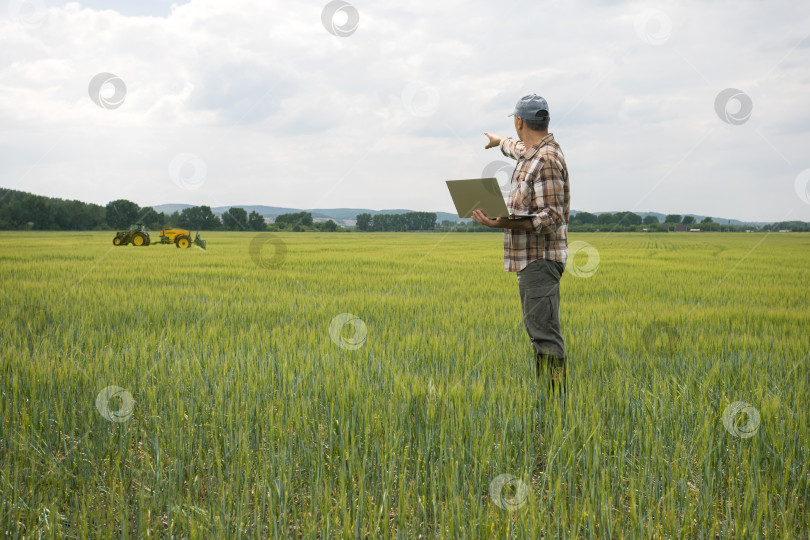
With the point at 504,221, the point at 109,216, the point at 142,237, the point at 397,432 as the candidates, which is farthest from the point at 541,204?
the point at 109,216

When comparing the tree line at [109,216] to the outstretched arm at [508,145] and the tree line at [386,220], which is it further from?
the outstretched arm at [508,145]

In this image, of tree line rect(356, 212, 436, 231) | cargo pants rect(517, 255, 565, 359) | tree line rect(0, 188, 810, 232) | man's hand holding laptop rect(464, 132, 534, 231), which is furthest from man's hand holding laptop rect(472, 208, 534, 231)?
tree line rect(356, 212, 436, 231)

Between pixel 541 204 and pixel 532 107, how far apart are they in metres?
0.70

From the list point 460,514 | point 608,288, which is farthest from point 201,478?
point 608,288

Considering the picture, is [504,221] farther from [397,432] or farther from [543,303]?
[397,432]

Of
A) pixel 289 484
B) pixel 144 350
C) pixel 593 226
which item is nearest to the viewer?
pixel 289 484

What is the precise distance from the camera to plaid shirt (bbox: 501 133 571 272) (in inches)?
140

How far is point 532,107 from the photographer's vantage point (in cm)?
364

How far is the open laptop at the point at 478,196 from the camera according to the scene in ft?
9.78

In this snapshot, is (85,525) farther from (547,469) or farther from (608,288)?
(608,288)

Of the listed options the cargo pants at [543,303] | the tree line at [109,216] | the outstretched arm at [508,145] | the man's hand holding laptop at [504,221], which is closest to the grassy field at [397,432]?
the cargo pants at [543,303]

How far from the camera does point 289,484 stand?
2.45 meters

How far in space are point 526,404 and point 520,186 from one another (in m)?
1.54

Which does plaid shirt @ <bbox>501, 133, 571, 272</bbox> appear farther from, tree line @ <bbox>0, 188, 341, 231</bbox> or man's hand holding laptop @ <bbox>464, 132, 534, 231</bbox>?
tree line @ <bbox>0, 188, 341, 231</bbox>
